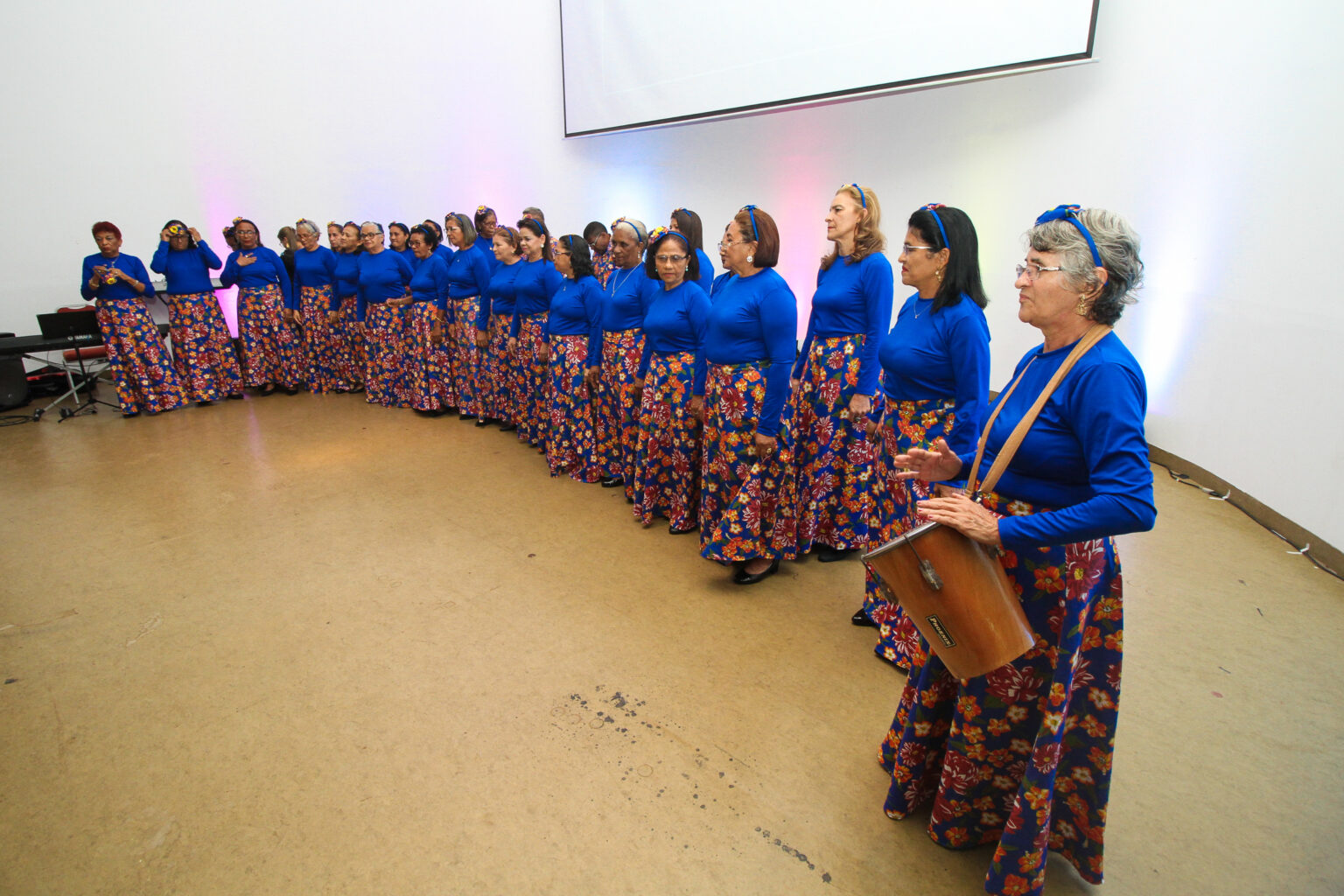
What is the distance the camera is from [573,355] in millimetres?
4449

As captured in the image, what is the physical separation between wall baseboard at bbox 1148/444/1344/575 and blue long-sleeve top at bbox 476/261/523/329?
169 inches

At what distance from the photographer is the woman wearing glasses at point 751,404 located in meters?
2.85

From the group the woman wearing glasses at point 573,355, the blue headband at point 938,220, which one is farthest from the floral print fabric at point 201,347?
the blue headband at point 938,220

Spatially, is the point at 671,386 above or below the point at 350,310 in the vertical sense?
below

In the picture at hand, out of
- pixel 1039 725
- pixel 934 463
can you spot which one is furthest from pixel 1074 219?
pixel 1039 725

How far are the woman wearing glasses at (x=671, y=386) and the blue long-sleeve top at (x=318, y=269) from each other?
4.68 m

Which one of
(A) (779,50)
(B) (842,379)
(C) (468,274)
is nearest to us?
(B) (842,379)

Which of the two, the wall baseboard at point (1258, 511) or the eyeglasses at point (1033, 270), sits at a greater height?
the eyeglasses at point (1033, 270)

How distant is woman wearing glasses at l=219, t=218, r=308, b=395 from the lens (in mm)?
6781

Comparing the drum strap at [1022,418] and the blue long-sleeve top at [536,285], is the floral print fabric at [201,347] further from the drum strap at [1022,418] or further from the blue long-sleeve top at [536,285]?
the drum strap at [1022,418]

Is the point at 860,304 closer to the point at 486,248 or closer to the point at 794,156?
the point at 794,156

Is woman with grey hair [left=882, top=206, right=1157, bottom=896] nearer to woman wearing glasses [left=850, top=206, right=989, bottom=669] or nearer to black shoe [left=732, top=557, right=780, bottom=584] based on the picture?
woman wearing glasses [left=850, top=206, right=989, bottom=669]

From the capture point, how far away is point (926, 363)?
7.13ft

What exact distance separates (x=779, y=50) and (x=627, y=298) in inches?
106
